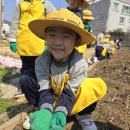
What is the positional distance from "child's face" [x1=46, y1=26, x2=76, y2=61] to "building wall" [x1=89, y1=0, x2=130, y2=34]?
62.4 m

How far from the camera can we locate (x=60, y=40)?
2967 millimetres

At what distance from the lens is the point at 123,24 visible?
69.7 metres

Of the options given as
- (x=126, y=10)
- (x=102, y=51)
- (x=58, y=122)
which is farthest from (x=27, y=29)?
(x=126, y=10)

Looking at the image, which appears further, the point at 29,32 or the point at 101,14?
the point at 101,14

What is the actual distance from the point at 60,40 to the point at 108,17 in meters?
64.3

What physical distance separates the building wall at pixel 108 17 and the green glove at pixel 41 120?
62743 mm

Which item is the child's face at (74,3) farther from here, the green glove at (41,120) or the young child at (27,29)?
the green glove at (41,120)

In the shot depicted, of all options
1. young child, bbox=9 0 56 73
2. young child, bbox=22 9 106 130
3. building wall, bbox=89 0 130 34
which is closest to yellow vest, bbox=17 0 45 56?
young child, bbox=9 0 56 73

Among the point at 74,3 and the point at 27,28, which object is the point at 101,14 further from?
the point at 27,28

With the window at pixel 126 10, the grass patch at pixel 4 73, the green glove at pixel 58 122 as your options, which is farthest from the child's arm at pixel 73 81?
the window at pixel 126 10

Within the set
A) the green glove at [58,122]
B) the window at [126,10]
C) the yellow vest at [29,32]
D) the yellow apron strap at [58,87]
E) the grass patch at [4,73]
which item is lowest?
the grass patch at [4,73]

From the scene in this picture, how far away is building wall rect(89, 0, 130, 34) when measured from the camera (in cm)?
6606

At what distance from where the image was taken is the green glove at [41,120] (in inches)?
107

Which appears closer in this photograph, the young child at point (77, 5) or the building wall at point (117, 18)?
the young child at point (77, 5)
